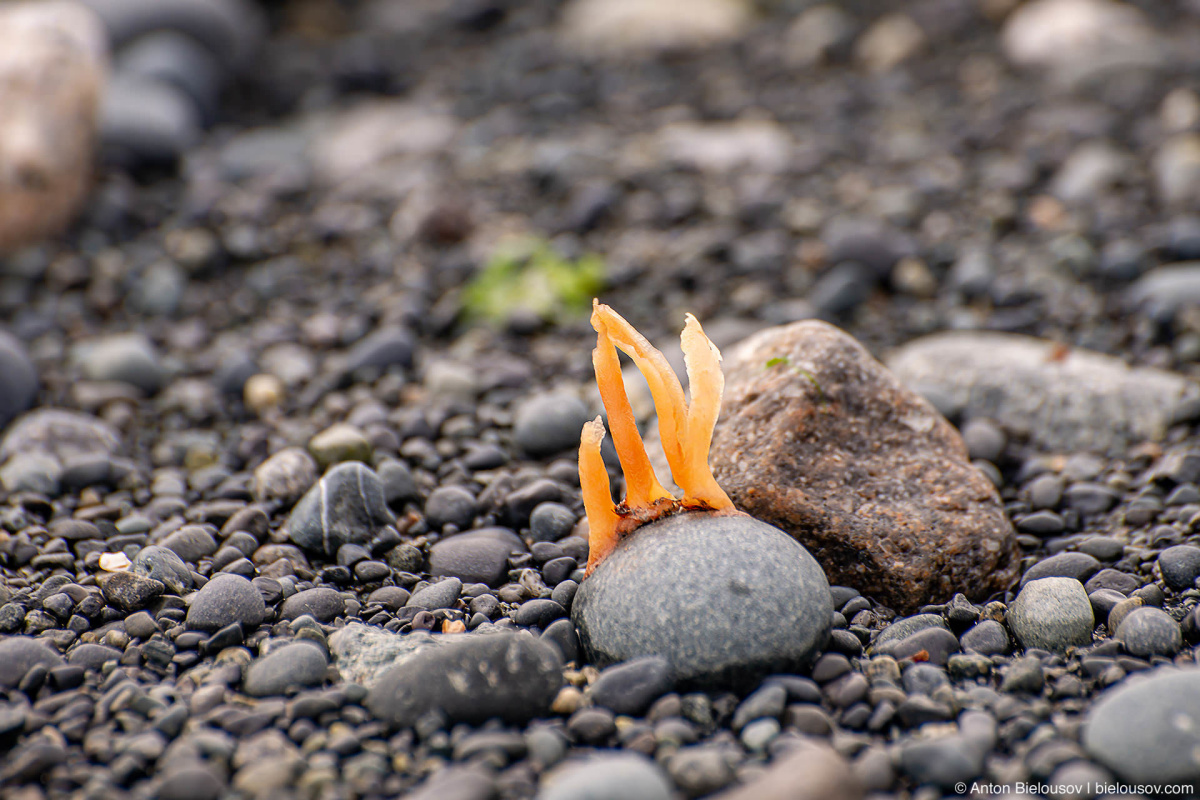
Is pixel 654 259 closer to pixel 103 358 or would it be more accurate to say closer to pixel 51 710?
pixel 103 358

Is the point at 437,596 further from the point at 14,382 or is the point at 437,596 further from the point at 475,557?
the point at 14,382

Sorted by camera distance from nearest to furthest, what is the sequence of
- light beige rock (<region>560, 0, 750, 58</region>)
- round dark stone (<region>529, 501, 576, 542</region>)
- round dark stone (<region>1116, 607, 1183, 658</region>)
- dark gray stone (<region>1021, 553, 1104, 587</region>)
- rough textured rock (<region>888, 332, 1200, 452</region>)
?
round dark stone (<region>1116, 607, 1183, 658</region>) → dark gray stone (<region>1021, 553, 1104, 587</region>) → round dark stone (<region>529, 501, 576, 542</region>) → rough textured rock (<region>888, 332, 1200, 452</region>) → light beige rock (<region>560, 0, 750, 58</region>)

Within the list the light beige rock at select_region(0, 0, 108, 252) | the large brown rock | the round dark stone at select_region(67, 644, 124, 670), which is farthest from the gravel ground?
the light beige rock at select_region(0, 0, 108, 252)

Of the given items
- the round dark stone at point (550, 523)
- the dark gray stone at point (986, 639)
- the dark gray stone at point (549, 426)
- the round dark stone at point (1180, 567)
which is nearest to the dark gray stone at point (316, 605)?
the round dark stone at point (550, 523)

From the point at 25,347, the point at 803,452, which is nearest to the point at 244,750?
the point at 803,452

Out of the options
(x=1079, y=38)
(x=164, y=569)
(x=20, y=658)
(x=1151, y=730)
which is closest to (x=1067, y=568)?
(x=1151, y=730)

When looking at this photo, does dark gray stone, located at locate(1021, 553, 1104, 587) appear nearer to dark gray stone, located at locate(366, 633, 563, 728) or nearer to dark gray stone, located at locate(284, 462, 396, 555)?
dark gray stone, located at locate(366, 633, 563, 728)

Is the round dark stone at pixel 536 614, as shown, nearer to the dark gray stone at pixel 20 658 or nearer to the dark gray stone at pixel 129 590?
the dark gray stone at pixel 129 590
